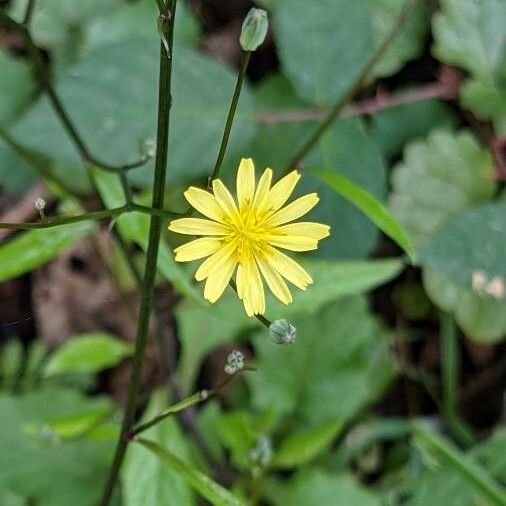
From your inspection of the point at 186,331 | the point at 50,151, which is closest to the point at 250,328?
the point at 186,331

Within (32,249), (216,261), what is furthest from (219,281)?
(32,249)

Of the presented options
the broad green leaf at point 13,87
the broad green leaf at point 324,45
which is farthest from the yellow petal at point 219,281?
the broad green leaf at point 13,87

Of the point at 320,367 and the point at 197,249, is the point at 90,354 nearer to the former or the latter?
the point at 320,367

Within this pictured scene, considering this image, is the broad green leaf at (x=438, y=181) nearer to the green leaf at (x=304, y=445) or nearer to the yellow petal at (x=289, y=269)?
the green leaf at (x=304, y=445)

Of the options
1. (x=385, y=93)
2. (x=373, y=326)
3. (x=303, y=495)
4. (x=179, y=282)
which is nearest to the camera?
(x=179, y=282)

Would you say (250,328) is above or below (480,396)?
above

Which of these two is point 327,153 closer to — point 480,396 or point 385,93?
point 385,93
